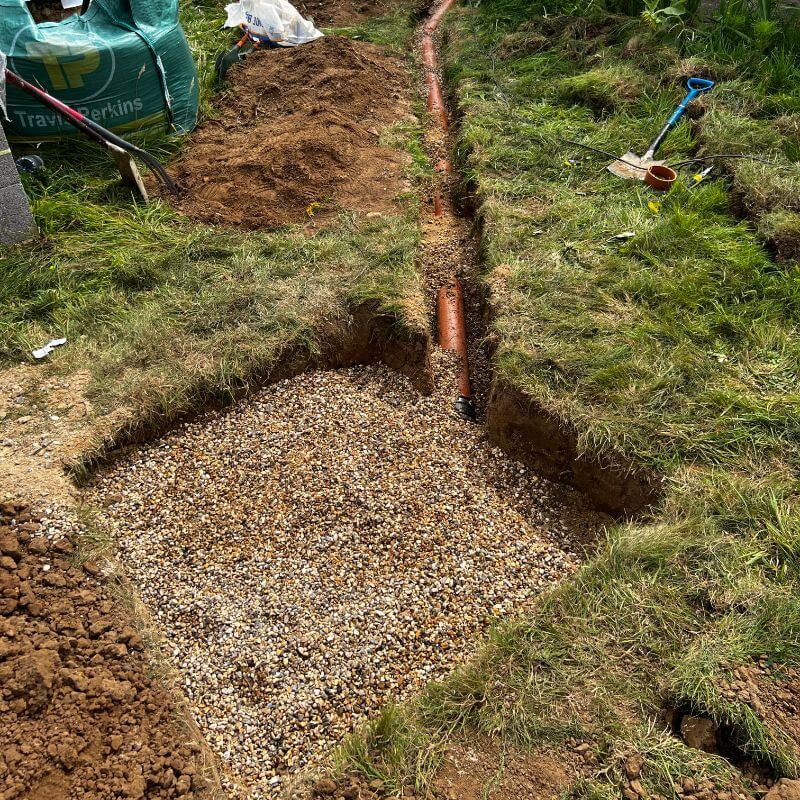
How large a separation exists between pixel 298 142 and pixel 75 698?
182 inches

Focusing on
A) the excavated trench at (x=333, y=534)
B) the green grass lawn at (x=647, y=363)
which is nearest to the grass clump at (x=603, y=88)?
the green grass lawn at (x=647, y=363)

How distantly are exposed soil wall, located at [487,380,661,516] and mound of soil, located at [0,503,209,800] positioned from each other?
7.12 ft

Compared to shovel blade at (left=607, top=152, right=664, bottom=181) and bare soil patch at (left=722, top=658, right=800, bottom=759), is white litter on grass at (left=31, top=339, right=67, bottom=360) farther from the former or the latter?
shovel blade at (left=607, top=152, right=664, bottom=181)

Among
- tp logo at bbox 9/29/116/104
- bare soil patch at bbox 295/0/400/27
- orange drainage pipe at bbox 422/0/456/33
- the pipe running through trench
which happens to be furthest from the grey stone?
orange drainage pipe at bbox 422/0/456/33

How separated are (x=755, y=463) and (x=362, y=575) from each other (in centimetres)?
210

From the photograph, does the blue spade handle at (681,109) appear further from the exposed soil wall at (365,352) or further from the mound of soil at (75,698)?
the mound of soil at (75,698)

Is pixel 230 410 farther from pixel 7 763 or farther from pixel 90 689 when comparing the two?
pixel 7 763

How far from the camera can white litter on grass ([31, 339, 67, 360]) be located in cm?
385

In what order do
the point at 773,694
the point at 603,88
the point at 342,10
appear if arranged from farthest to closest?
the point at 342,10 → the point at 603,88 → the point at 773,694

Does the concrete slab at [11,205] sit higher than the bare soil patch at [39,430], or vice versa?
the concrete slab at [11,205]

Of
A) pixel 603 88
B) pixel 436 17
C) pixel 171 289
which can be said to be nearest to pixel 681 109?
pixel 603 88

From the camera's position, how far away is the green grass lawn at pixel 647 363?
2457mm

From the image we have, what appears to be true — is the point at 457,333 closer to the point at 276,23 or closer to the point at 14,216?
the point at 14,216

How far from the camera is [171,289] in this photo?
14.0 feet
